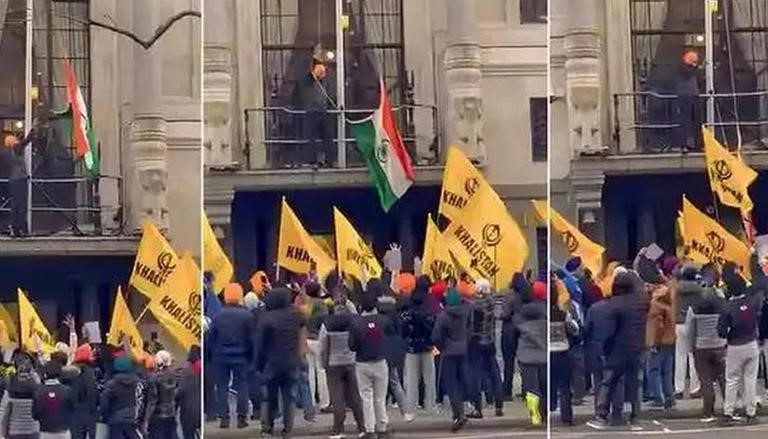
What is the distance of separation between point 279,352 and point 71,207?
67 centimetres

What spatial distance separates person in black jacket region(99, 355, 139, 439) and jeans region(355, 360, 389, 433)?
0.64 meters

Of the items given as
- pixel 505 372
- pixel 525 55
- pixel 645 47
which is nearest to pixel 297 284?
pixel 505 372

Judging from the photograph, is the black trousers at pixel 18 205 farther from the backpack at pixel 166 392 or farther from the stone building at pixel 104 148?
the backpack at pixel 166 392

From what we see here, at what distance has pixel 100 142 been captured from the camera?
11.8 ft

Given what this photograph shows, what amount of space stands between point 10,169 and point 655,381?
183 centimetres

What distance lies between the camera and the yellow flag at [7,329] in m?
3.76

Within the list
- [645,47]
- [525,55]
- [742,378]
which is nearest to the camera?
[525,55]

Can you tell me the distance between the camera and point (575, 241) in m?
3.45

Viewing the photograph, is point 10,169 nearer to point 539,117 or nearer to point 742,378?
point 539,117

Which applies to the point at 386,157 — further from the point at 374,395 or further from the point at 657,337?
the point at 657,337

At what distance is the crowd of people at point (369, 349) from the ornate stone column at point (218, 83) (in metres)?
0.33

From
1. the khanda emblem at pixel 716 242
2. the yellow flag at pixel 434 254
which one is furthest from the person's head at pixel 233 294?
the khanda emblem at pixel 716 242

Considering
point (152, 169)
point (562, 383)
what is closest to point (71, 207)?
point (152, 169)

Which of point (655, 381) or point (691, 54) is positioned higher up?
point (691, 54)
